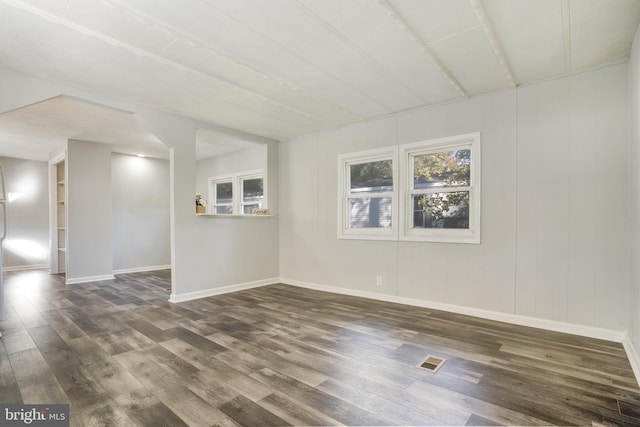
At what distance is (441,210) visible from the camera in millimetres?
4027

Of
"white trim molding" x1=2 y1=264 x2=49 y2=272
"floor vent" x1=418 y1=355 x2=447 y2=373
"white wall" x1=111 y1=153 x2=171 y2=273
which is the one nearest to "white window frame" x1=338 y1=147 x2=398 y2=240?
"floor vent" x1=418 y1=355 x2=447 y2=373

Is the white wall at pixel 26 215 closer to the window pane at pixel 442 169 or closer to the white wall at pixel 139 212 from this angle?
the white wall at pixel 139 212

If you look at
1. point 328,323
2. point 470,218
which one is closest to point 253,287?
point 328,323

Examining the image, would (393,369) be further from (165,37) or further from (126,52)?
(126,52)

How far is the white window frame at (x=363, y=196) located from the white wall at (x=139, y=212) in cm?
470

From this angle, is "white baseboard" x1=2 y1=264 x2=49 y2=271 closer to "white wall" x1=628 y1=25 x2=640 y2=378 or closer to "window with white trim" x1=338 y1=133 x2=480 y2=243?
"window with white trim" x1=338 y1=133 x2=480 y2=243

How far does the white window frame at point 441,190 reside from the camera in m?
3.69

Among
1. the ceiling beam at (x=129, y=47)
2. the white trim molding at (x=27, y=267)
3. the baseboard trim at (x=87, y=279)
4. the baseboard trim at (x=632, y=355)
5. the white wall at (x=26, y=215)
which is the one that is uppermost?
the ceiling beam at (x=129, y=47)

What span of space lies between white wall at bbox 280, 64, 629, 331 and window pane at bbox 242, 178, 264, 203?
2.92m

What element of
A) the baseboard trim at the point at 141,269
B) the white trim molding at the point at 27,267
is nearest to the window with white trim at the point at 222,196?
the baseboard trim at the point at 141,269

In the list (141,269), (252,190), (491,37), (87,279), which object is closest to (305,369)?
(491,37)

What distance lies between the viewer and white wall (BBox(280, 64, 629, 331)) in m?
2.95

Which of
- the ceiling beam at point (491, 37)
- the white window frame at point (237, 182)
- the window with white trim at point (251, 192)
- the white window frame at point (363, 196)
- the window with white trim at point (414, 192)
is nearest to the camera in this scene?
the ceiling beam at point (491, 37)

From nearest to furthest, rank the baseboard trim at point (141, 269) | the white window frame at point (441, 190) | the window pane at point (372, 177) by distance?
the white window frame at point (441, 190)
the window pane at point (372, 177)
the baseboard trim at point (141, 269)
